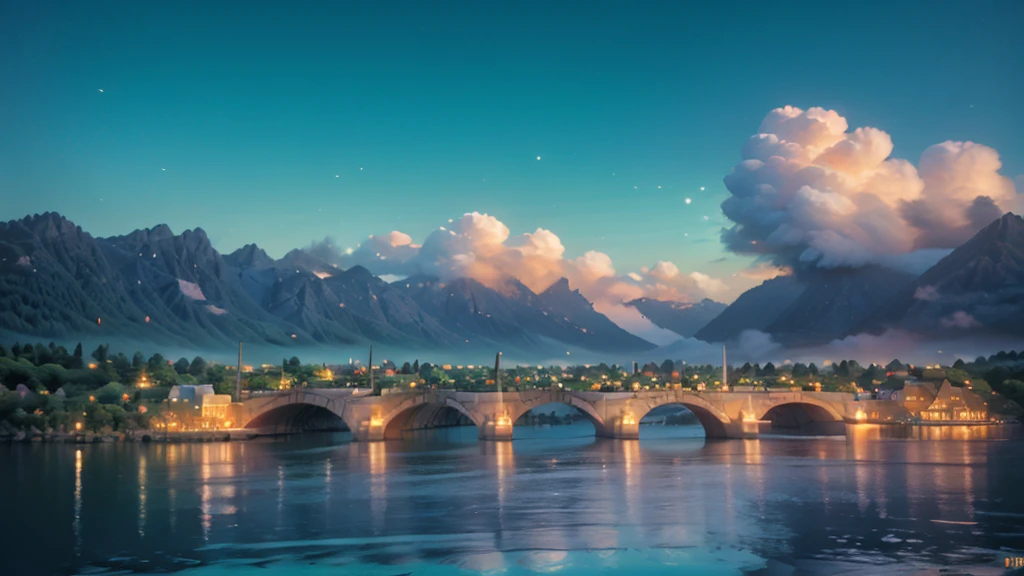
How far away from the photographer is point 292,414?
579ft

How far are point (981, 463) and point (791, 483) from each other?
31.1m

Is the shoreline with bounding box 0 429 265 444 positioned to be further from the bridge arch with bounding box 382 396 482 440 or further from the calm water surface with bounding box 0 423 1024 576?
the bridge arch with bounding box 382 396 482 440

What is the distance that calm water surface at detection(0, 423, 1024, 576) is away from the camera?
50281 mm

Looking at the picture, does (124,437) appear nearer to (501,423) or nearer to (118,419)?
(118,419)

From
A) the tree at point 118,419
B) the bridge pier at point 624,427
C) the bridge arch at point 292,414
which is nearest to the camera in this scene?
the tree at point 118,419

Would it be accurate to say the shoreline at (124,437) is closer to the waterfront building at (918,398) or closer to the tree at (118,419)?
the tree at (118,419)

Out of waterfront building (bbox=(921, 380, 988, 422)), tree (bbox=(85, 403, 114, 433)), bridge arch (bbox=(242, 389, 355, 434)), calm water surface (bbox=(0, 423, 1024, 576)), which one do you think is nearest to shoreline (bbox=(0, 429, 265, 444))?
tree (bbox=(85, 403, 114, 433))

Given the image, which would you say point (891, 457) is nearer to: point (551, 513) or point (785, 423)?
point (551, 513)

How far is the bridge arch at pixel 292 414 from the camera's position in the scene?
148 metres

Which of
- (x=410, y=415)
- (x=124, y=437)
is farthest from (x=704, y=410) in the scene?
(x=124, y=437)

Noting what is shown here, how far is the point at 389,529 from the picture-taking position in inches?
2394

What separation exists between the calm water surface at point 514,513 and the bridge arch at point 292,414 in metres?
28.7

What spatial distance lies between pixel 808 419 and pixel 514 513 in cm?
12863

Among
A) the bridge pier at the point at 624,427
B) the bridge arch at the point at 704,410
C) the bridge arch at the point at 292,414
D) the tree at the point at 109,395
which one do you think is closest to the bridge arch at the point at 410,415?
the bridge arch at the point at 292,414
